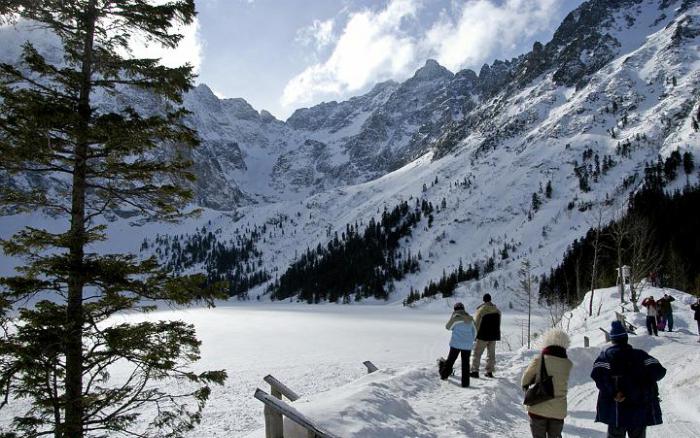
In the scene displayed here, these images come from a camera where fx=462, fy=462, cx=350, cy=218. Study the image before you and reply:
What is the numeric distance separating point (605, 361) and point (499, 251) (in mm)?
131201

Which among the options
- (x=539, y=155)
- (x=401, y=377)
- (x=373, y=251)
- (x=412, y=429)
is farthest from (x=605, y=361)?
(x=539, y=155)

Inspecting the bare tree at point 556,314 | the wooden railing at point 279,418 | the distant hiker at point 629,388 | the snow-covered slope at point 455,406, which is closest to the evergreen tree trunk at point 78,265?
the wooden railing at point 279,418

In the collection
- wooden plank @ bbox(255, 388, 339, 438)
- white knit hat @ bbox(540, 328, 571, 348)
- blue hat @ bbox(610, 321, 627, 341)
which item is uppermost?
blue hat @ bbox(610, 321, 627, 341)

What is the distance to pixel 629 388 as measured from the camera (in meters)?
6.16

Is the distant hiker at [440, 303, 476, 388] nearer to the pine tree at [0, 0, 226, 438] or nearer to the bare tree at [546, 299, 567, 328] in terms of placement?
the pine tree at [0, 0, 226, 438]

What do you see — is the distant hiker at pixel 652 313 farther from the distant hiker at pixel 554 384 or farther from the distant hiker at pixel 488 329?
the distant hiker at pixel 554 384

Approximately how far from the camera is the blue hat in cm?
626

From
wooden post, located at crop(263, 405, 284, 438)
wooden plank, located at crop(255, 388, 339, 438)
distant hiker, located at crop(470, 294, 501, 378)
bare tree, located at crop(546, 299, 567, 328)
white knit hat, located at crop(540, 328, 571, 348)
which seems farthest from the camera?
bare tree, located at crop(546, 299, 567, 328)

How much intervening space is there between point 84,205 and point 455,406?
8.43 metres

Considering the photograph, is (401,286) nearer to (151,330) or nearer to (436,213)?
(436,213)

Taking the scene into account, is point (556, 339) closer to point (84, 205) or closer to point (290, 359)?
point (84, 205)

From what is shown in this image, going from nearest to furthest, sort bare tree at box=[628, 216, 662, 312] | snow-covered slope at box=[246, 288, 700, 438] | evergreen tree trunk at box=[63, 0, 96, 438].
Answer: evergreen tree trunk at box=[63, 0, 96, 438]
snow-covered slope at box=[246, 288, 700, 438]
bare tree at box=[628, 216, 662, 312]

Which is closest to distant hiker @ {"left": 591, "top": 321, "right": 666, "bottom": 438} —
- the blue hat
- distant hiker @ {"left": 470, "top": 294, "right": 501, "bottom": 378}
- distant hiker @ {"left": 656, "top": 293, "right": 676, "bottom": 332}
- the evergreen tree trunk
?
the blue hat

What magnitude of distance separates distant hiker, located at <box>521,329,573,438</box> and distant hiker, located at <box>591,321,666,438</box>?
20.7 inches
